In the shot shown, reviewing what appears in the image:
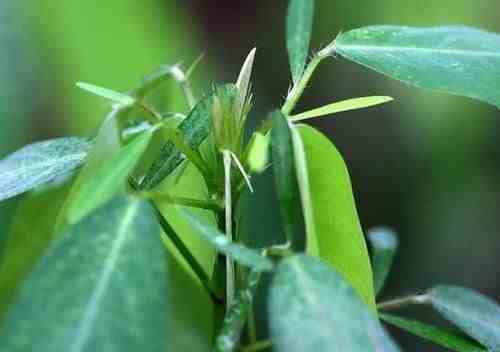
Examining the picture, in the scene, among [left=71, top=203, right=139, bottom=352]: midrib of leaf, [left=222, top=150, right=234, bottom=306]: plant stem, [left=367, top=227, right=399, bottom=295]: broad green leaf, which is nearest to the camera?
[left=71, top=203, right=139, bottom=352]: midrib of leaf

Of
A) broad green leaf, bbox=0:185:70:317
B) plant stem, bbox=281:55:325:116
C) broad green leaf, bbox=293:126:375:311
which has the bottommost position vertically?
broad green leaf, bbox=0:185:70:317

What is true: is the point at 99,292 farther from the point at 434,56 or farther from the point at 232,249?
the point at 434,56

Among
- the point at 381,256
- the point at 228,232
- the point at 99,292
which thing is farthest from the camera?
the point at 381,256

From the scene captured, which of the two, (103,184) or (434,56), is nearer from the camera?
(103,184)

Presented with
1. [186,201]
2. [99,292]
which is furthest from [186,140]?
[99,292]

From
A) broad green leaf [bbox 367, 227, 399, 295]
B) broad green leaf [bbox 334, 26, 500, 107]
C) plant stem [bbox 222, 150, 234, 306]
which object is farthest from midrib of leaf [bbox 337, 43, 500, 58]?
broad green leaf [bbox 367, 227, 399, 295]

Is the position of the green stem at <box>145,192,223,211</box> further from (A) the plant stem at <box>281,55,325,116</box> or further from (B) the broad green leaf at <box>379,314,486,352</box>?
(B) the broad green leaf at <box>379,314,486,352</box>
